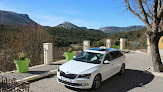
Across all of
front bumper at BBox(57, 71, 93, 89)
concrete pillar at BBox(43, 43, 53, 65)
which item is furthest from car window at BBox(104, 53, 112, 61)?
concrete pillar at BBox(43, 43, 53, 65)

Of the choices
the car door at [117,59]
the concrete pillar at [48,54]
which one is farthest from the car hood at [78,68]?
the concrete pillar at [48,54]

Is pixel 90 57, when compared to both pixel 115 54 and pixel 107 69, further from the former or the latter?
pixel 115 54

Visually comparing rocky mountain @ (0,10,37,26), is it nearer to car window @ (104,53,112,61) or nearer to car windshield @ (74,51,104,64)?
car windshield @ (74,51,104,64)

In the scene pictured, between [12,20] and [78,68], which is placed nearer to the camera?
[78,68]

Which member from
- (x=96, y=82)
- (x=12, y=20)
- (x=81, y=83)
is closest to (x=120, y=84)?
(x=96, y=82)

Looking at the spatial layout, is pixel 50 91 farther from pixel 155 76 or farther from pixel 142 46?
pixel 142 46

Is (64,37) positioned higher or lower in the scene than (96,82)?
higher

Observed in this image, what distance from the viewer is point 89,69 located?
514cm

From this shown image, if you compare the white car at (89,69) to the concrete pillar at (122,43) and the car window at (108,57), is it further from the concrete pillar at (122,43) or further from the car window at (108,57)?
the concrete pillar at (122,43)

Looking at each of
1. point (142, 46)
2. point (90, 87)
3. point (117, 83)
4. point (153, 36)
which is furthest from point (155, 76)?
point (142, 46)

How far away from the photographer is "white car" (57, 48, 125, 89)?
4902 millimetres

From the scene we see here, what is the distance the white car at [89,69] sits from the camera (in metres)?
4.90

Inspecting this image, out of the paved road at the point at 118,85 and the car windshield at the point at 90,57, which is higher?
the car windshield at the point at 90,57

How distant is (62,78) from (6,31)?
9.16 metres
